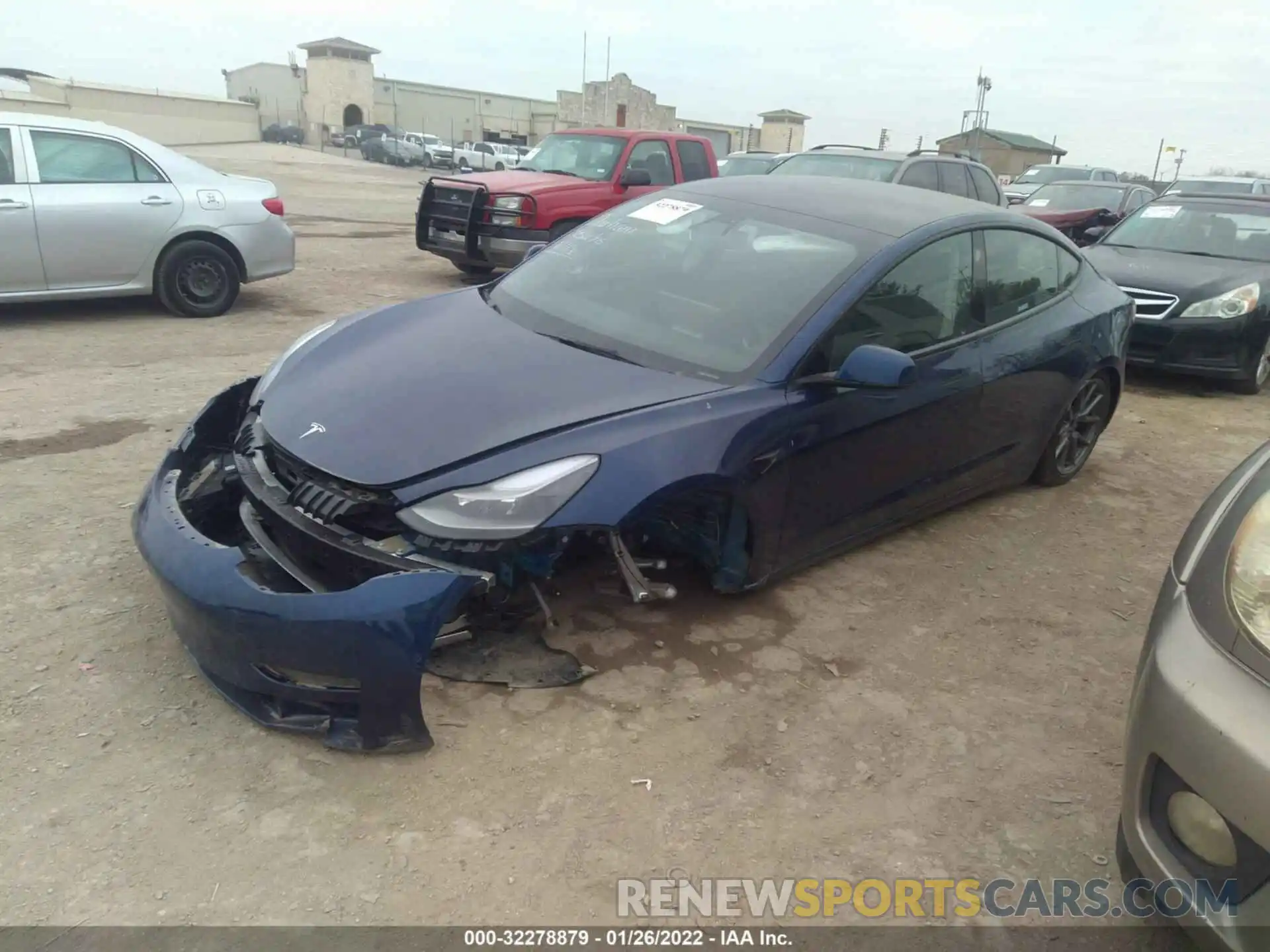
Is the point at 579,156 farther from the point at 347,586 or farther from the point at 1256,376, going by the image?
the point at 347,586

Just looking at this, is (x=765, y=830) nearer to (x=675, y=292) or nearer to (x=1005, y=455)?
(x=675, y=292)

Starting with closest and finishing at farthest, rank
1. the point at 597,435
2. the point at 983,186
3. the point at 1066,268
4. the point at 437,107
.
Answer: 1. the point at 597,435
2. the point at 1066,268
3. the point at 983,186
4. the point at 437,107

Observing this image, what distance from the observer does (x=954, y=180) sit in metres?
10.7

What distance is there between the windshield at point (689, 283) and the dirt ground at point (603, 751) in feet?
3.17

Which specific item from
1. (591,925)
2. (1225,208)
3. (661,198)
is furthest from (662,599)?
(1225,208)

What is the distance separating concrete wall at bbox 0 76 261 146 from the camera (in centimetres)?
4009

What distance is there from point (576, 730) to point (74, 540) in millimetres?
2259

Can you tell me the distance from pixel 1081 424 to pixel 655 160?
6.66 m

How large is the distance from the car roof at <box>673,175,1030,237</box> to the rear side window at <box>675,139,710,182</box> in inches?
257

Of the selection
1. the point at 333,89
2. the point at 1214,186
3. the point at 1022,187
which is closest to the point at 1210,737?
the point at 1214,186

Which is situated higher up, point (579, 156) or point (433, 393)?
point (579, 156)

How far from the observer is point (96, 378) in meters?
5.83

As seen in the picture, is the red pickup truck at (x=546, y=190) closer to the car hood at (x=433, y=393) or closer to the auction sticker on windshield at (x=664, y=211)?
the auction sticker on windshield at (x=664, y=211)

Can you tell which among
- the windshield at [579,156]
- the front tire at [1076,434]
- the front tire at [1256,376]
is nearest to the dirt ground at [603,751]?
the front tire at [1076,434]
